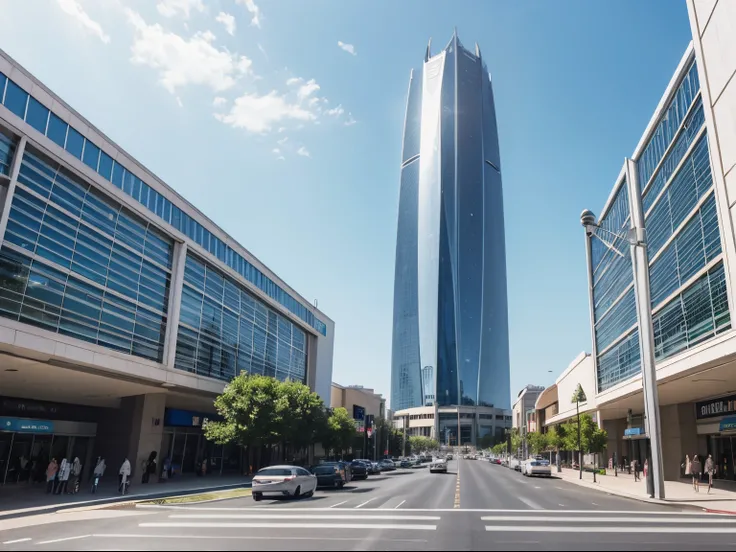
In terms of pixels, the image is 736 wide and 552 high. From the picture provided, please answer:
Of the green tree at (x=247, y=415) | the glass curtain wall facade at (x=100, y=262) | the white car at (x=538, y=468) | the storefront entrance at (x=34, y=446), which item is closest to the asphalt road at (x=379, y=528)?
the glass curtain wall facade at (x=100, y=262)

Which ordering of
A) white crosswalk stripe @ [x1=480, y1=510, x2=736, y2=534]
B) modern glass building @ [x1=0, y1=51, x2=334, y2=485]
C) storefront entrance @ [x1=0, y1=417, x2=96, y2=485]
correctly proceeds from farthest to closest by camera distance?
storefront entrance @ [x1=0, y1=417, x2=96, y2=485], modern glass building @ [x1=0, y1=51, x2=334, y2=485], white crosswalk stripe @ [x1=480, y1=510, x2=736, y2=534]

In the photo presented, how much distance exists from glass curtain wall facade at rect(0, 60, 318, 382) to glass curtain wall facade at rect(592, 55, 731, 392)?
2899 centimetres

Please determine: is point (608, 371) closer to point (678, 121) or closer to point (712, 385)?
point (712, 385)

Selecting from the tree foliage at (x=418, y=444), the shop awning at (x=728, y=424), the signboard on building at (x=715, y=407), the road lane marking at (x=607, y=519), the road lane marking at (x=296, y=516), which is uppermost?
the signboard on building at (x=715, y=407)

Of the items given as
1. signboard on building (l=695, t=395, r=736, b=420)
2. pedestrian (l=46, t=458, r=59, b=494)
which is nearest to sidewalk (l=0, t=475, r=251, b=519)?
pedestrian (l=46, t=458, r=59, b=494)

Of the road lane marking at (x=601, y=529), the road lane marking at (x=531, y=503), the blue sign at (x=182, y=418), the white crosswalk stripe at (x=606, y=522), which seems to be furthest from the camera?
the blue sign at (x=182, y=418)

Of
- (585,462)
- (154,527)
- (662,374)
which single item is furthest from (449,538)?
(585,462)

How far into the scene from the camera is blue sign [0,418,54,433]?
1079 inches

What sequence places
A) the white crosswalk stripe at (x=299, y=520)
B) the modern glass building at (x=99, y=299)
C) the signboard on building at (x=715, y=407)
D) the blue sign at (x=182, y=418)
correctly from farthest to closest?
1. the blue sign at (x=182, y=418)
2. the signboard on building at (x=715, y=407)
3. the modern glass building at (x=99, y=299)
4. the white crosswalk stripe at (x=299, y=520)

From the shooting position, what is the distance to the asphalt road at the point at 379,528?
1156 cm

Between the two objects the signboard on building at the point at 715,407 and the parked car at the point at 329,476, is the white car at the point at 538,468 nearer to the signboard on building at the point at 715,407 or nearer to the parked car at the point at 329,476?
the signboard on building at the point at 715,407

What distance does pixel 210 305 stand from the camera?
40.0 metres

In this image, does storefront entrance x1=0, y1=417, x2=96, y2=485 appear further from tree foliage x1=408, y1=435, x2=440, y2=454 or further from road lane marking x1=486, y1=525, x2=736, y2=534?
tree foliage x1=408, y1=435, x2=440, y2=454

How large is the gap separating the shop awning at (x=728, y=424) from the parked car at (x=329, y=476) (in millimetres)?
21135
